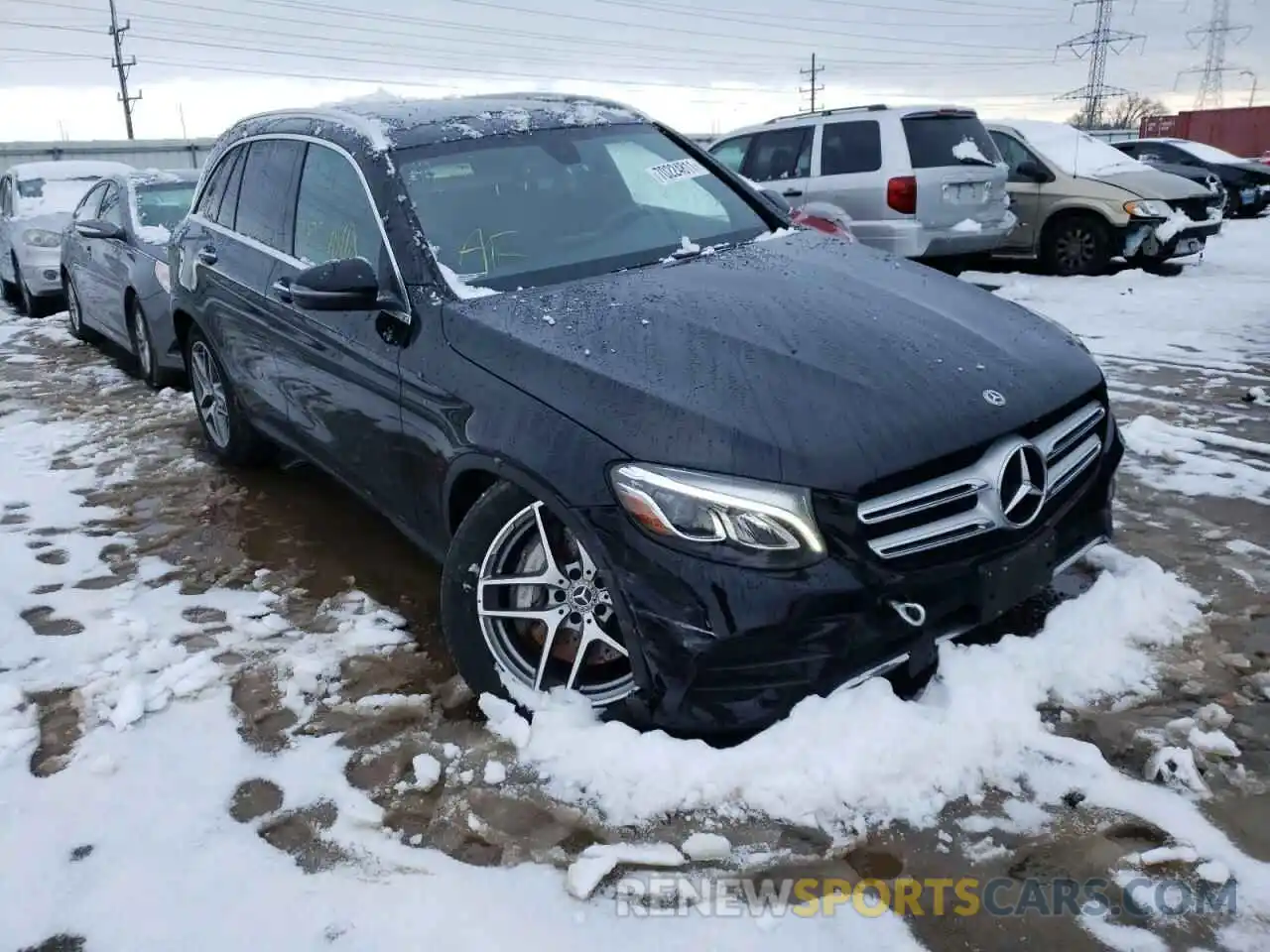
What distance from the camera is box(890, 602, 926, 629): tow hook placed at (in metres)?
2.47

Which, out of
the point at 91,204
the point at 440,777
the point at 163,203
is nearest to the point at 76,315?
the point at 91,204

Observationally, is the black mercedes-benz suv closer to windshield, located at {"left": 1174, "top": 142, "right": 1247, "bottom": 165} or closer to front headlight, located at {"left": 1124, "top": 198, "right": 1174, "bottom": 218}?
front headlight, located at {"left": 1124, "top": 198, "right": 1174, "bottom": 218}

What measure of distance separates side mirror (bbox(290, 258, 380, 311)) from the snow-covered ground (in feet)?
3.80

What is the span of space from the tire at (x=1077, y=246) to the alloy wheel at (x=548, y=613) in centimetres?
1001

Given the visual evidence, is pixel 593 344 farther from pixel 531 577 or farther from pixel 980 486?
pixel 980 486

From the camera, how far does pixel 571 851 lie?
8.06ft

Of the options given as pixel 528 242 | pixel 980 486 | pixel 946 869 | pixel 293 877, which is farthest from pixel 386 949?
pixel 528 242

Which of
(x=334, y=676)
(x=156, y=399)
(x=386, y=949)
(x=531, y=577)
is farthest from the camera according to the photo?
(x=156, y=399)

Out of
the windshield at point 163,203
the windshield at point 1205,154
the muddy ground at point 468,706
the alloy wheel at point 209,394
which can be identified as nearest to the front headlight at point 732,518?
the muddy ground at point 468,706

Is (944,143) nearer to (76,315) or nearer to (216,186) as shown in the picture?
(216,186)

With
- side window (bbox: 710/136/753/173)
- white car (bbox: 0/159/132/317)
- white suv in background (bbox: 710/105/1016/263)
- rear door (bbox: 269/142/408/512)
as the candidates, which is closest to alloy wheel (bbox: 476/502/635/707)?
rear door (bbox: 269/142/408/512)

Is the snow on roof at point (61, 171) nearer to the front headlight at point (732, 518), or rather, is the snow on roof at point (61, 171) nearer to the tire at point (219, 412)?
the tire at point (219, 412)

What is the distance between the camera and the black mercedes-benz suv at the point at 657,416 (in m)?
2.44

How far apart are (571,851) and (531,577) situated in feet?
2.41
